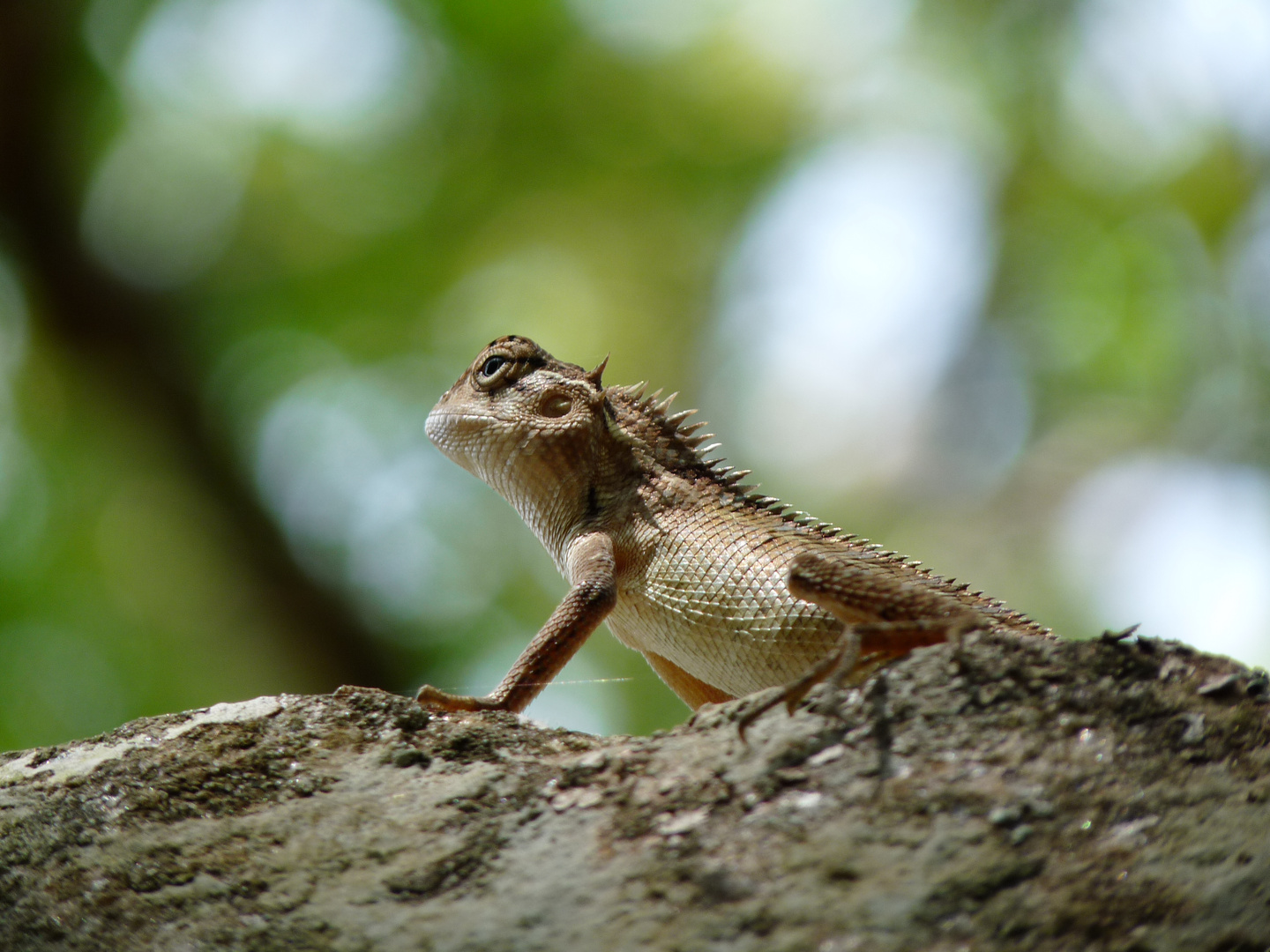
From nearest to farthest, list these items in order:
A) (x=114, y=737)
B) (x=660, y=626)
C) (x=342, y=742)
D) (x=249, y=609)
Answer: (x=342, y=742) → (x=114, y=737) → (x=660, y=626) → (x=249, y=609)

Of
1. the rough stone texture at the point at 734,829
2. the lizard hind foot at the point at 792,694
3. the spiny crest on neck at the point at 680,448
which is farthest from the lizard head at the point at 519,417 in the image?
the lizard hind foot at the point at 792,694

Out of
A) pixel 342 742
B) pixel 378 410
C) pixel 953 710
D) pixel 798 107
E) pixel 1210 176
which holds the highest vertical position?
pixel 1210 176

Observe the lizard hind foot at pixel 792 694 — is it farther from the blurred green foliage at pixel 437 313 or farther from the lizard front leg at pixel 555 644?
the blurred green foliage at pixel 437 313

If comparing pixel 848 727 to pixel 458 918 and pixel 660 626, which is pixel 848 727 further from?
pixel 660 626

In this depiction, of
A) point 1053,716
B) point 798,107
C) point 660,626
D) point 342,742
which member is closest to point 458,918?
point 342,742

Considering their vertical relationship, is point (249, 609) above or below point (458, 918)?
above

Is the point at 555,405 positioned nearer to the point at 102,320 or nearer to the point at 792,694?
the point at 792,694
